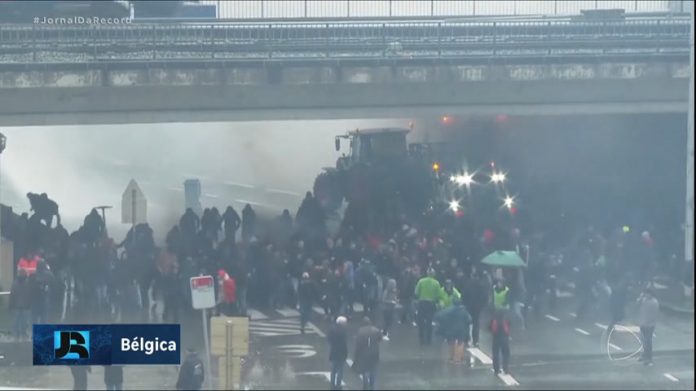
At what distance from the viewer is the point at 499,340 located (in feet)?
56.4

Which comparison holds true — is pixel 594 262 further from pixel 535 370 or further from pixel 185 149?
pixel 185 149

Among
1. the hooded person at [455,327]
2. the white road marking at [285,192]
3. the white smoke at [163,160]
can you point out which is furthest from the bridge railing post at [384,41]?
the white road marking at [285,192]

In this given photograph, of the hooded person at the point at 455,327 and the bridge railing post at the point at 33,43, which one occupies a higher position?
the bridge railing post at the point at 33,43

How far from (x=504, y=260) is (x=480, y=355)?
301 cm

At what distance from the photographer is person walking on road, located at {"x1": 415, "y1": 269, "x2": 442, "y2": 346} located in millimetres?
19438

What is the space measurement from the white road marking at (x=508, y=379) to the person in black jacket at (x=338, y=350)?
232 centimetres

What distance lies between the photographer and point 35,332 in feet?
55.8

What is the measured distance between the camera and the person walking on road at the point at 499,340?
674 inches

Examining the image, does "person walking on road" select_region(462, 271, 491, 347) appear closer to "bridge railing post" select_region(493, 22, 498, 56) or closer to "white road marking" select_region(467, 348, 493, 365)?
"white road marking" select_region(467, 348, 493, 365)

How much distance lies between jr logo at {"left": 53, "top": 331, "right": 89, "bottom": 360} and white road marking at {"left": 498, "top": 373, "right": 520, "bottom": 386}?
18.8 feet

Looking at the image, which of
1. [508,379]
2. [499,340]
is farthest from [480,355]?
[508,379]

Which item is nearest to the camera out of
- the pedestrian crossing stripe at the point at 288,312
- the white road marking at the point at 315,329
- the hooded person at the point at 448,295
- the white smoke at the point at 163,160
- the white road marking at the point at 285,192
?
the hooded person at the point at 448,295

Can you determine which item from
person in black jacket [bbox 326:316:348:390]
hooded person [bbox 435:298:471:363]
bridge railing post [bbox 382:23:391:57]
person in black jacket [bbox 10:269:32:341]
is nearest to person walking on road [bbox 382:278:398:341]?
hooded person [bbox 435:298:471:363]
